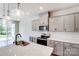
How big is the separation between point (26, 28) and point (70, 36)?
278 cm

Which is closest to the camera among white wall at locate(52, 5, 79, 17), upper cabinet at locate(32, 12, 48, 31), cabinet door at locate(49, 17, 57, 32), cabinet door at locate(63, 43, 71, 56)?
cabinet door at locate(63, 43, 71, 56)

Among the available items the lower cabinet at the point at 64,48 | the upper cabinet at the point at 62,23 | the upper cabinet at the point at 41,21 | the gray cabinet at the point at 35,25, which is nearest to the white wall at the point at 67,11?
the upper cabinet at the point at 62,23

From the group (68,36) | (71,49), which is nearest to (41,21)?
(68,36)

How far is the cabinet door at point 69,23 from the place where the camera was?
366cm

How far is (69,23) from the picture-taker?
148 inches

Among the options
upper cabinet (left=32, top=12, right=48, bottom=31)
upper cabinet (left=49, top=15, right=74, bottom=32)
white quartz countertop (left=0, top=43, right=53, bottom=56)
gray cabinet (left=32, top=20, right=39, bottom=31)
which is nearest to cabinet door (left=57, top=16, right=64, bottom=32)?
upper cabinet (left=49, top=15, right=74, bottom=32)

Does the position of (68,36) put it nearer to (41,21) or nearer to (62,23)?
(62,23)

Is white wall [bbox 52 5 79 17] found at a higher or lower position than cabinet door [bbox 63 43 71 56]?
higher

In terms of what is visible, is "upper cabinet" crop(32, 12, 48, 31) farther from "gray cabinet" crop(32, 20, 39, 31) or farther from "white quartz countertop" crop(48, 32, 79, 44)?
"white quartz countertop" crop(48, 32, 79, 44)

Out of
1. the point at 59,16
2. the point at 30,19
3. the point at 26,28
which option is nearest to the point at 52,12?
the point at 59,16

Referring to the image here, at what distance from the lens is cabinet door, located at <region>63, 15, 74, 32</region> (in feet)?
12.0

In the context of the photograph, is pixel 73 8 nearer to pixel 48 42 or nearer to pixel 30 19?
pixel 48 42

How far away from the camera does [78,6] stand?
369 cm

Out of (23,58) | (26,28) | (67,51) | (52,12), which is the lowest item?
(67,51)
